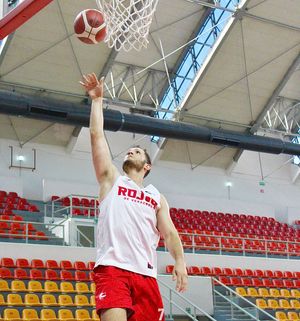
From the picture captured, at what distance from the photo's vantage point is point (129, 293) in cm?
417

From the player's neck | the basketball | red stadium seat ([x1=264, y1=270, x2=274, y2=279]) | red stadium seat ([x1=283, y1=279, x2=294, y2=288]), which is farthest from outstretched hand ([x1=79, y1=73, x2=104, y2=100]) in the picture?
red stadium seat ([x1=264, y1=270, x2=274, y2=279])

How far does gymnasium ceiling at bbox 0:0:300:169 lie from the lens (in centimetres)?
2158

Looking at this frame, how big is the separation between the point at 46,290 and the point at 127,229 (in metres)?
11.0

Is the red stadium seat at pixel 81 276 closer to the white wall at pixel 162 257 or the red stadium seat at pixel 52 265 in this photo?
the red stadium seat at pixel 52 265

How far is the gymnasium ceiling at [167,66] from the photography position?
21578 millimetres

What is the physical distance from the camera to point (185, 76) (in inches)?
1006

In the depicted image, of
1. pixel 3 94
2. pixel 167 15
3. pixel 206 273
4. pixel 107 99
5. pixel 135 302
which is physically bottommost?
pixel 135 302

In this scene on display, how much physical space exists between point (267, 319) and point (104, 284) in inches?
532

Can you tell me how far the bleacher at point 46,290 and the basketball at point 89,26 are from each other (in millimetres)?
6214

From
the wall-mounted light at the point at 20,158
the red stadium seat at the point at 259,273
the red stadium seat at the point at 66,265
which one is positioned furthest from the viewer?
the wall-mounted light at the point at 20,158

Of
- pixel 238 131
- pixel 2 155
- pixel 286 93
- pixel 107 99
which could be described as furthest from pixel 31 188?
pixel 286 93

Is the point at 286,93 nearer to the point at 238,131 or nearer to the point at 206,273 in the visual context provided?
the point at 238,131

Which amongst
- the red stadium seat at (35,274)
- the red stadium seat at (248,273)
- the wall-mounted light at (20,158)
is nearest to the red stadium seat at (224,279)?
the red stadium seat at (248,273)

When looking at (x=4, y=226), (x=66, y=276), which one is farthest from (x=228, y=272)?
(x=4, y=226)
